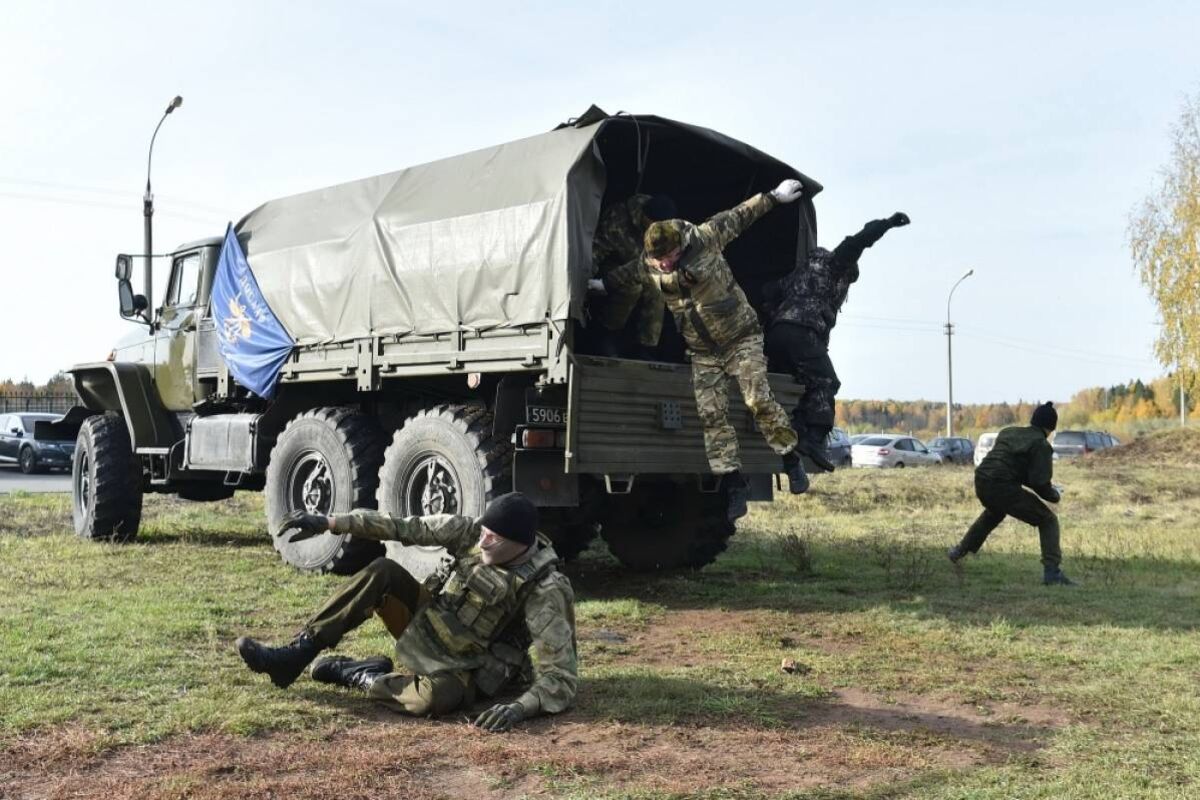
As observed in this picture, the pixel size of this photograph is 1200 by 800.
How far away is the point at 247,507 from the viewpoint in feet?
53.9

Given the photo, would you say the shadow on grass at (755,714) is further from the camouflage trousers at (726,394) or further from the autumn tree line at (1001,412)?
the autumn tree line at (1001,412)

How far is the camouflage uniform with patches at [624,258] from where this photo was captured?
28.8 ft

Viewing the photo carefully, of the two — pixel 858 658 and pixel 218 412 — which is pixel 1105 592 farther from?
pixel 218 412

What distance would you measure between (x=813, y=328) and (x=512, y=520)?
185 inches

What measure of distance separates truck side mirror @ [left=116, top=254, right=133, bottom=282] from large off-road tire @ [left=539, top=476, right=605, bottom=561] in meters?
5.00

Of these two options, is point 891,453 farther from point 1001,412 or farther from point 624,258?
point 1001,412

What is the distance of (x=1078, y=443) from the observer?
134ft

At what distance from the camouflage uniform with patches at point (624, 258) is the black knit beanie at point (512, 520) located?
368cm

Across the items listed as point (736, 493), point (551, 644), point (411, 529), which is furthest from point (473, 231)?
point (551, 644)

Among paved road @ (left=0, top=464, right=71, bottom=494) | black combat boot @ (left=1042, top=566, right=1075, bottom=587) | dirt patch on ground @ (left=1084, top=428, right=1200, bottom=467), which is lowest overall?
black combat boot @ (left=1042, top=566, right=1075, bottom=587)

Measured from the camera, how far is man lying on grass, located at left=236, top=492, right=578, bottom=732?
16.9ft

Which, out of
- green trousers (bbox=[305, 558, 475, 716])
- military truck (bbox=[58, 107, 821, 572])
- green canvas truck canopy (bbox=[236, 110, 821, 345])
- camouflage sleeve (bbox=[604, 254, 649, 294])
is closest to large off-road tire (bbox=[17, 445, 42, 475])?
military truck (bbox=[58, 107, 821, 572])

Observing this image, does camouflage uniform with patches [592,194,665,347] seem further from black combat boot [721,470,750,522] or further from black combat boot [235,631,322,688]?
black combat boot [235,631,322,688]

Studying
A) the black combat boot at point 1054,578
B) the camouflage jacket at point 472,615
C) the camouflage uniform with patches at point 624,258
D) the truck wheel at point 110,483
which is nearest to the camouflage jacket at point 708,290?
the camouflage uniform with patches at point 624,258
